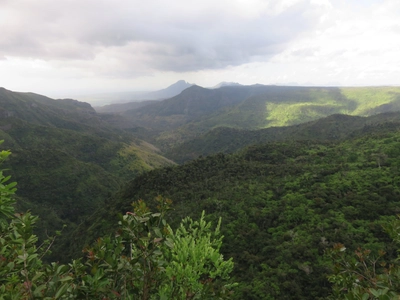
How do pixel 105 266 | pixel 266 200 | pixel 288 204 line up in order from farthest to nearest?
pixel 266 200 → pixel 288 204 → pixel 105 266

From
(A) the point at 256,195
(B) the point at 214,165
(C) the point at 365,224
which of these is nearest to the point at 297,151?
(B) the point at 214,165

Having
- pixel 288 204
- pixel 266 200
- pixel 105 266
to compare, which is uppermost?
pixel 105 266

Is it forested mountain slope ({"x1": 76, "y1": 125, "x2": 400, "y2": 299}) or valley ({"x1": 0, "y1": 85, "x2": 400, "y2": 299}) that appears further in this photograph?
valley ({"x1": 0, "y1": 85, "x2": 400, "y2": 299})

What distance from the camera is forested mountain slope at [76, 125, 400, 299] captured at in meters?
31.8

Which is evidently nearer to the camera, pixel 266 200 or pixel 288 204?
pixel 288 204

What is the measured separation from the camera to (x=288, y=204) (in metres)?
46.9

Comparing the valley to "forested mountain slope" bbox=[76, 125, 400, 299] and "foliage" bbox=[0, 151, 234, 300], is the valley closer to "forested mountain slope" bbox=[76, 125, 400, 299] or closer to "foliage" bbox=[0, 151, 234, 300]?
"forested mountain slope" bbox=[76, 125, 400, 299]

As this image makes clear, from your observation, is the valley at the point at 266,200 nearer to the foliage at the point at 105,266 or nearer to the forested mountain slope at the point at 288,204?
the forested mountain slope at the point at 288,204

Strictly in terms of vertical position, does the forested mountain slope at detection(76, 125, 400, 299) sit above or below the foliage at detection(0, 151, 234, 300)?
below

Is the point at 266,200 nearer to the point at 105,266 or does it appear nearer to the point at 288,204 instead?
the point at 288,204

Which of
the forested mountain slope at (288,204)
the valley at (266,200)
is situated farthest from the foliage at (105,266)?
the forested mountain slope at (288,204)

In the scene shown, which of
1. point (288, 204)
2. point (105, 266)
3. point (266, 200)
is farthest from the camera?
point (266, 200)

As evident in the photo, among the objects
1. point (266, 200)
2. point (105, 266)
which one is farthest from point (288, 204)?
point (105, 266)

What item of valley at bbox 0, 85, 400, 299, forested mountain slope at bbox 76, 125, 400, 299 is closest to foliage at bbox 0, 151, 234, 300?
valley at bbox 0, 85, 400, 299
